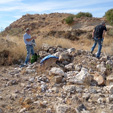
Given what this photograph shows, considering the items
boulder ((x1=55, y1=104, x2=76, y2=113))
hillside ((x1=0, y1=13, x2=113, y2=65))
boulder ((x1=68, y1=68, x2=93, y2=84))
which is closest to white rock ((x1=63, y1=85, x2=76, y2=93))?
boulder ((x1=68, y1=68, x2=93, y2=84))

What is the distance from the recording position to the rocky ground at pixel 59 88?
10.8 feet

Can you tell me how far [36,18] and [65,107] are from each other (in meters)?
32.9

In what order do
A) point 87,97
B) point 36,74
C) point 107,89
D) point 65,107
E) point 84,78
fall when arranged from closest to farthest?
1. point 65,107
2. point 87,97
3. point 107,89
4. point 84,78
5. point 36,74

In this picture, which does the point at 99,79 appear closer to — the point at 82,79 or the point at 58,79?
the point at 82,79

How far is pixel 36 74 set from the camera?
519 centimetres

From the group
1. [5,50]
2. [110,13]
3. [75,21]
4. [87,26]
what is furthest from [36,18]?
[5,50]

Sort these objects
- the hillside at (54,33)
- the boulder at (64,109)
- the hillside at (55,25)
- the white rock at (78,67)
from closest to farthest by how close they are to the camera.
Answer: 1. the boulder at (64,109)
2. the white rock at (78,67)
3. the hillside at (54,33)
4. the hillside at (55,25)

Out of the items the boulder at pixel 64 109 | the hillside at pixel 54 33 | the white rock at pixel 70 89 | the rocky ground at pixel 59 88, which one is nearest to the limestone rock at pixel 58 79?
the rocky ground at pixel 59 88

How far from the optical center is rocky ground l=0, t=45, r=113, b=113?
10.8ft

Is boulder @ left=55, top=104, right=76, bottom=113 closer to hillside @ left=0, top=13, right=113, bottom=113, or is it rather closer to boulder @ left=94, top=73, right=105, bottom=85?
hillside @ left=0, top=13, right=113, bottom=113

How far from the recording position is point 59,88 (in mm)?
4195

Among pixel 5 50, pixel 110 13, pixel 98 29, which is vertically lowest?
pixel 5 50

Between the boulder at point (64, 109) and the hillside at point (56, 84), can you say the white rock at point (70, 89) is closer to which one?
the hillside at point (56, 84)

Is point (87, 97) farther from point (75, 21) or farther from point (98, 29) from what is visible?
point (75, 21)
